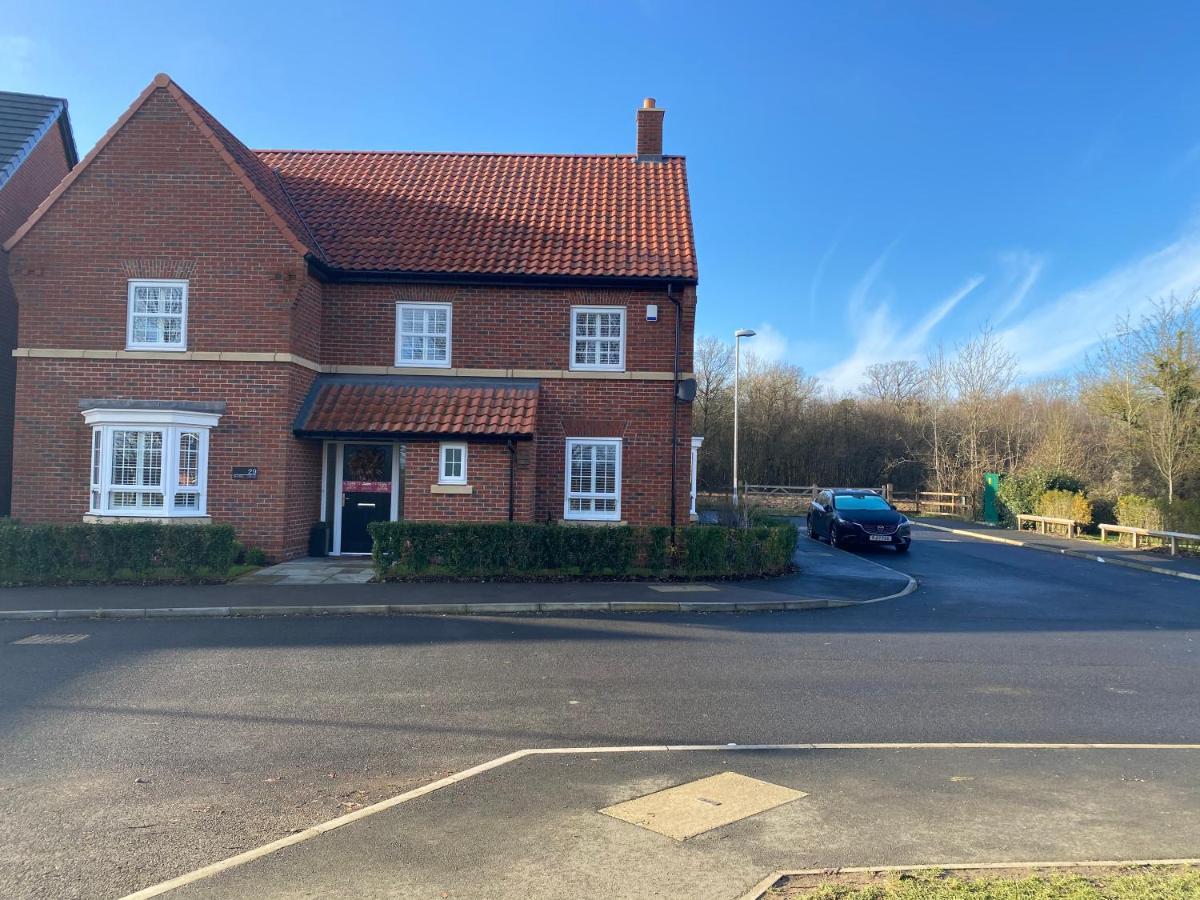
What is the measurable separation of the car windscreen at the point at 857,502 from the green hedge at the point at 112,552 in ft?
50.3

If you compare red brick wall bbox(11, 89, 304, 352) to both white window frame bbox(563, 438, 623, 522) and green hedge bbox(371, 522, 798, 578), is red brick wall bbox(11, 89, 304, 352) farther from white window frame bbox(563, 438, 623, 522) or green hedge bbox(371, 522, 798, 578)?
white window frame bbox(563, 438, 623, 522)

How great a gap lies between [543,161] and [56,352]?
11672mm

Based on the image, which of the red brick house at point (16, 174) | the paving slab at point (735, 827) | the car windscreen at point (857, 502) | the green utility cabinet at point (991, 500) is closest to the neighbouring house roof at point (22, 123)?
the red brick house at point (16, 174)

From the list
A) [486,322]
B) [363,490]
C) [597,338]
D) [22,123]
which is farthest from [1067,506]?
[22,123]

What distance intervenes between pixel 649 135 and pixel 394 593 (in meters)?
13.9

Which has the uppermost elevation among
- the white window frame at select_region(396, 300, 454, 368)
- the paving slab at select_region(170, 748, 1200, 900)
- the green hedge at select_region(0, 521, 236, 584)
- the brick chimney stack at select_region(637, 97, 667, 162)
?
the brick chimney stack at select_region(637, 97, 667, 162)

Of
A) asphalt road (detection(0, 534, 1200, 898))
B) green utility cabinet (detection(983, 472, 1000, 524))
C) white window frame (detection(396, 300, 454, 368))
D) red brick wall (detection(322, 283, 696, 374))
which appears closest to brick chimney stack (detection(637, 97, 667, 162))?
red brick wall (detection(322, 283, 696, 374))

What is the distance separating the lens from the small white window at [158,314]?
15.6m

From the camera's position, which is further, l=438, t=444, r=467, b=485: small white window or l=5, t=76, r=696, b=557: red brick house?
l=438, t=444, r=467, b=485: small white window

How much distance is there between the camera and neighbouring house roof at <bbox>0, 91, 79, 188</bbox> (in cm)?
1839

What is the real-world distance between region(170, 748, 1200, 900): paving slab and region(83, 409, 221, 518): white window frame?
1173 centimetres

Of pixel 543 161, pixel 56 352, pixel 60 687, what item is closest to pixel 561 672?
pixel 60 687

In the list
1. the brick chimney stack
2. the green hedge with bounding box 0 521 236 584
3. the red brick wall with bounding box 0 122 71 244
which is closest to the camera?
the green hedge with bounding box 0 521 236 584

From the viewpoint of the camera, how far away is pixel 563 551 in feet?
45.9
